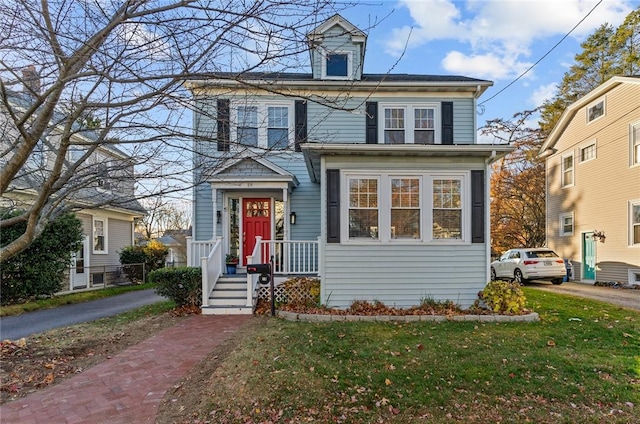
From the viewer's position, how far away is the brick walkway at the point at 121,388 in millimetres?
3488

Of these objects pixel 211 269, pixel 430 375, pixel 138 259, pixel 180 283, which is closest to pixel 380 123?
pixel 211 269

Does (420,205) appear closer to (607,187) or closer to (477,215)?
(477,215)

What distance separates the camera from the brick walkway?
11.4 ft

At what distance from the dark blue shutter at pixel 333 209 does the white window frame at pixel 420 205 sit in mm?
90

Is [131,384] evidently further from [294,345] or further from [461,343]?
[461,343]

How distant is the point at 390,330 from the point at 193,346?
3.27 m

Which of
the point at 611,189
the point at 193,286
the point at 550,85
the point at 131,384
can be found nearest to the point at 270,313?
the point at 193,286

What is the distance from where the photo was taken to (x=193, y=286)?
8281 millimetres

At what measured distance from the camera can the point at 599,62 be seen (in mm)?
20797

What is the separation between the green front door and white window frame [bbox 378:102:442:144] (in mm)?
9159

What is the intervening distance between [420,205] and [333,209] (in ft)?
6.22

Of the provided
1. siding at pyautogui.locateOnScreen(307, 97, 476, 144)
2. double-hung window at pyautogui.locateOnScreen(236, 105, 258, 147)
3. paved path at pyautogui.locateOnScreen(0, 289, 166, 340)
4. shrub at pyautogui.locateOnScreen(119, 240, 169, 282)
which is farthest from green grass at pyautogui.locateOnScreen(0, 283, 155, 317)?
siding at pyautogui.locateOnScreen(307, 97, 476, 144)

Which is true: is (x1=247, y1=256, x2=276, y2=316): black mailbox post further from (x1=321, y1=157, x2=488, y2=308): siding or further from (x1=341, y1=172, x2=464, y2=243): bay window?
(x1=341, y1=172, x2=464, y2=243): bay window

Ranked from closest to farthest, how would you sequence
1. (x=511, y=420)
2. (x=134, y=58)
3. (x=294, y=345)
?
(x=511, y=420)
(x=134, y=58)
(x=294, y=345)
